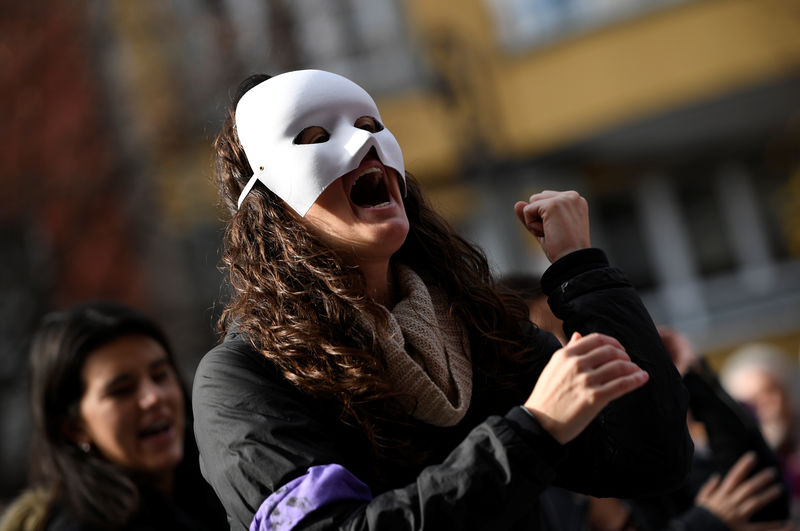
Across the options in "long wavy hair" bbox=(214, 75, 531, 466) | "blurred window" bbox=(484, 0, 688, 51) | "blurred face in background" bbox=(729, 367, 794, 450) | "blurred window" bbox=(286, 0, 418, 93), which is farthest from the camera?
"blurred window" bbox=(286, 0, 418, 93)

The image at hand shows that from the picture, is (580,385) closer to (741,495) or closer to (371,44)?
(741,495)

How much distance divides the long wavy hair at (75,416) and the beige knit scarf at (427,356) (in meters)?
1.26

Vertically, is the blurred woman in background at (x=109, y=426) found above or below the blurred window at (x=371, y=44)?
→ below

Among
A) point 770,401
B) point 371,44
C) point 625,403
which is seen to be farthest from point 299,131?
point 371,44

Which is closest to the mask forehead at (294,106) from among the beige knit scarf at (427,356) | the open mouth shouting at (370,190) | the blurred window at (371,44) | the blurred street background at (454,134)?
the open mouth shouting at (370,190)

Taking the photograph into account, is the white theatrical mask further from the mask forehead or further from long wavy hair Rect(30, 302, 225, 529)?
long wavy hair Rect(30, 302, 225, 529)

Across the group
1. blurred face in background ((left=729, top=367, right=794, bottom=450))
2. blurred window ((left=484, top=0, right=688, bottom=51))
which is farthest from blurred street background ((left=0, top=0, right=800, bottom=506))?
blurred face in background ((left=729, top=367, right=794, bottom=450))

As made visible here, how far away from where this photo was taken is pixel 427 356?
1.61 metres

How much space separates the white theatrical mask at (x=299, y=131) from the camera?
1663mm

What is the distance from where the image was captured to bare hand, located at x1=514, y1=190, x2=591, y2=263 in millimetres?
1702

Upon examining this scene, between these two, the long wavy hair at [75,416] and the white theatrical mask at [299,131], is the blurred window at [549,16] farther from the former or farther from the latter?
the white theatrical mask at [299,131]

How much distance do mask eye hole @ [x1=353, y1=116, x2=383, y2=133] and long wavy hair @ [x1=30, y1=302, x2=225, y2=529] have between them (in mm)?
1351

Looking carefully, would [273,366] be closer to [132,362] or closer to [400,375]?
[400,375]

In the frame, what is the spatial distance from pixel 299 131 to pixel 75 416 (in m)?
1.53
